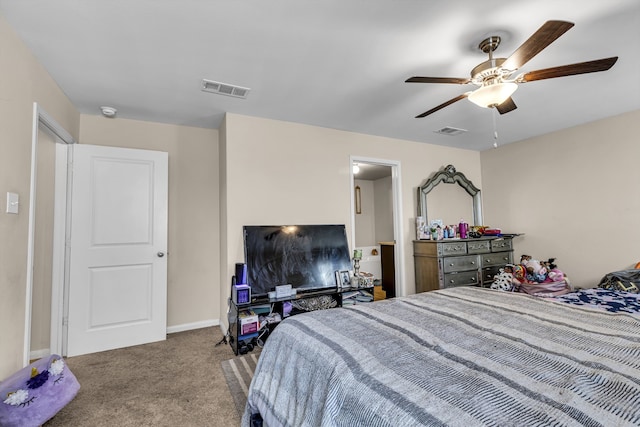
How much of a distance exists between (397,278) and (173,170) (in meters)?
3.35

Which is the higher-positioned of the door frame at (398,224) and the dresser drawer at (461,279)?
the door frame at (398,224)

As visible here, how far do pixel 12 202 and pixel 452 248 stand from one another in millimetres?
4422

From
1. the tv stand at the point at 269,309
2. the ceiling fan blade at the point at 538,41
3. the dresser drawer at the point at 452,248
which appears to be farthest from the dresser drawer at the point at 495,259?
the ceiling fan blade at the point at 538,41

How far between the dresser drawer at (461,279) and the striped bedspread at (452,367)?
233 cm

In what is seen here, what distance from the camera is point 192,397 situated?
6.84ft

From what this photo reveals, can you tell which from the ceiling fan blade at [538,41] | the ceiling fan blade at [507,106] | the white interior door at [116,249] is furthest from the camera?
the white interior door at [116,249]

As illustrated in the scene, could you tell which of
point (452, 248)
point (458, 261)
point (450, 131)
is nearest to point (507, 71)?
point (450, 131)

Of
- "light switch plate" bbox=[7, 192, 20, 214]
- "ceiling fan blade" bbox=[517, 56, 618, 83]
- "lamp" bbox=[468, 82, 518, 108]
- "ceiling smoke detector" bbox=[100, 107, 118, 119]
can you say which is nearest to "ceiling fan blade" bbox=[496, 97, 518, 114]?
"lamp" bbox=[468, 82, 518, 108]

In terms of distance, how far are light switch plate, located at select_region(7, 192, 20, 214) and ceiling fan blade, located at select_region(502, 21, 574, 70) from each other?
3200mm

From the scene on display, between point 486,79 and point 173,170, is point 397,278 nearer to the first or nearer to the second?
point 486,79

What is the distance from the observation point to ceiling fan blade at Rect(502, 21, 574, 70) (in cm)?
143

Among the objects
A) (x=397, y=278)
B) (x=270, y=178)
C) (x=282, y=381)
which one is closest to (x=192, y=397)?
(x=282, y=381)

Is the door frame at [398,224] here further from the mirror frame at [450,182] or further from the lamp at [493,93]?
the lamp at [493,93]

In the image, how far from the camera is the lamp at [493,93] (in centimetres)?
203
